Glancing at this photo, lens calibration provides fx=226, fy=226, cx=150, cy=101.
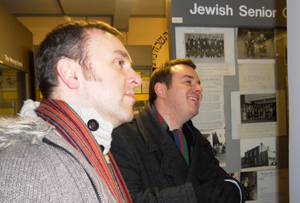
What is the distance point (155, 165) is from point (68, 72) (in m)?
0.84

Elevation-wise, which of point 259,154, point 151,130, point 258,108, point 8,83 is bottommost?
point 259,154

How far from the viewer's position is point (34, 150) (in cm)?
58

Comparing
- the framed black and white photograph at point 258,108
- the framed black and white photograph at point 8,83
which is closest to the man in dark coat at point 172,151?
the framed black and white photograph at point 258,108

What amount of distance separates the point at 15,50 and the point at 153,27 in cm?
346

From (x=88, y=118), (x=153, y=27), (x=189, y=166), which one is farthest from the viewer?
(x=153, y=27)

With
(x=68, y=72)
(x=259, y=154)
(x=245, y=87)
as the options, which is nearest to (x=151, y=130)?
(x=68, y=72)

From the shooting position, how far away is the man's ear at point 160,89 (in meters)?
1.94

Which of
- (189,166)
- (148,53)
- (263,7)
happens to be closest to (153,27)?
(148,53)

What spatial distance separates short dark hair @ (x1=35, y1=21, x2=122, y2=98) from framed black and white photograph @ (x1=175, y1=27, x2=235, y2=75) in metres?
1.09

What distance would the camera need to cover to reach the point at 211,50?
1.93 meters

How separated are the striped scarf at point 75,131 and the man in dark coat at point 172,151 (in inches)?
19.8

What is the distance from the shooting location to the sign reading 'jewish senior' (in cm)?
182

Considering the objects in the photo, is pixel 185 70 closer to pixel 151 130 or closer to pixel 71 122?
pixel 151 130

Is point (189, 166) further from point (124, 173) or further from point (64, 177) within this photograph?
point (64, 177)
